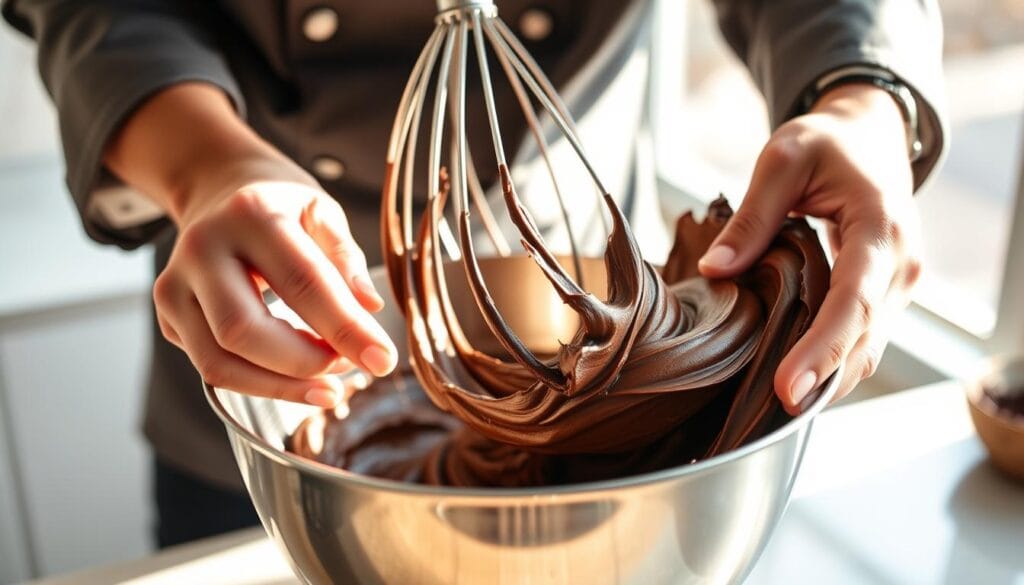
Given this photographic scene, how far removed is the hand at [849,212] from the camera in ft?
1.55

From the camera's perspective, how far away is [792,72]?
2.12 feet

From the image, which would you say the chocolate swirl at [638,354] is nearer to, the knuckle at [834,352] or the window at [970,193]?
the knuckle at [834,352]

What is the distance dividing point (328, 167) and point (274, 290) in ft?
1.03

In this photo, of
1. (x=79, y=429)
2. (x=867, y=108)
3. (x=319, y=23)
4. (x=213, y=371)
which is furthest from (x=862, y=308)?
(x=79, y=429)

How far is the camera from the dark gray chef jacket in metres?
0.63

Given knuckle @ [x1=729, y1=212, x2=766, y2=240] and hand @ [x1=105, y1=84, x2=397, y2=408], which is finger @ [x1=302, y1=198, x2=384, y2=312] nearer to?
hand @ [x1=105, y1=84, x2=397, y2=408]

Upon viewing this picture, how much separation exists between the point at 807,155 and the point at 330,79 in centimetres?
38

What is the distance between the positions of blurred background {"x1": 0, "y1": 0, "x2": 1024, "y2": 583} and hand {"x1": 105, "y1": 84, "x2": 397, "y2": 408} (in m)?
0.61

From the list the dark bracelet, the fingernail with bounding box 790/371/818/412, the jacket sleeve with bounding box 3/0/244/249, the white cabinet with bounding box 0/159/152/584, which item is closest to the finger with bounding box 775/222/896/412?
the fingernail with bounding box 790/371/818/412

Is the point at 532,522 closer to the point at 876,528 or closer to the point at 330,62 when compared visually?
the point at 876,528

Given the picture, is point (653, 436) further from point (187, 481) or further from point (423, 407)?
point (187, 481)

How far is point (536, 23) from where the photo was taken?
75 centimetres

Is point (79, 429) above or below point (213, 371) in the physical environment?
below

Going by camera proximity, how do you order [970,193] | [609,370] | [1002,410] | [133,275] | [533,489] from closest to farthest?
1. [533,489]
2. [609,370]
3. [1002,410]
4. [970,193]
5. [133,275]
